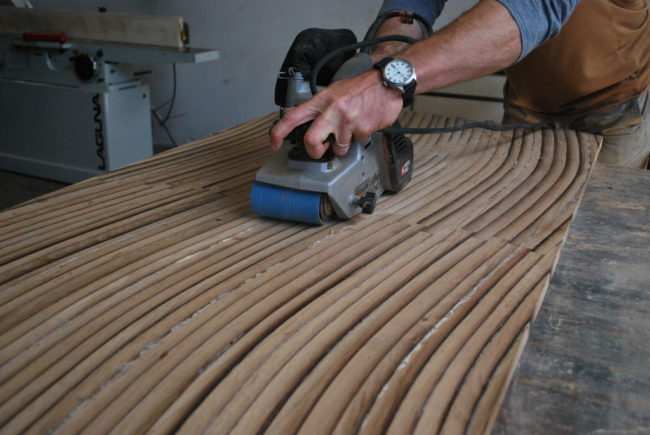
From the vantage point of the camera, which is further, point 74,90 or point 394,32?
point 74,90

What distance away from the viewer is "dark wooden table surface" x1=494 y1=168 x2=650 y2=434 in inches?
24.6

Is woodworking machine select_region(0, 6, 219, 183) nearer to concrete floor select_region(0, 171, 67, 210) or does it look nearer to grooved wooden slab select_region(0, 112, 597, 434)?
concrete floor select_region(0, 171, 67, 210)

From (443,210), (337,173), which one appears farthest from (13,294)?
(443,210)

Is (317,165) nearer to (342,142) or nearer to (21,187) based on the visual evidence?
(342,142)

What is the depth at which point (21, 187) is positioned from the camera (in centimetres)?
356

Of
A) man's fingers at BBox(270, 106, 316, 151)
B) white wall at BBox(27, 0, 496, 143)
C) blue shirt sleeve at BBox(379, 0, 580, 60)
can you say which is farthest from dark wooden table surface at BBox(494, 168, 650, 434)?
white wall at BBox(27, 0, 496, 143)

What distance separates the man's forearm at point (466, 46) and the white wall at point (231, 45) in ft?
7.30

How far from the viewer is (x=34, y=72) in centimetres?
323

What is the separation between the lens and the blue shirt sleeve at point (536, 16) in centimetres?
116

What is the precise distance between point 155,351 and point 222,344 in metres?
0.09

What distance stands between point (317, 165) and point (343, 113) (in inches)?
4.6

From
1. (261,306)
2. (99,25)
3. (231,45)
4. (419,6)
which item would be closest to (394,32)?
(419,6)

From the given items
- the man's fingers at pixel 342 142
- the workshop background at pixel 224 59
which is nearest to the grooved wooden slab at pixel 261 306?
the man's fingers at pixel 342 142

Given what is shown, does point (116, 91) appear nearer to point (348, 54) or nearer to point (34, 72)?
point (34, 72)
